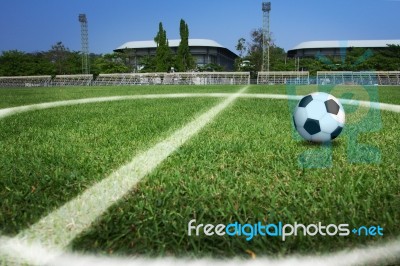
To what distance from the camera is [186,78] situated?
154 feet

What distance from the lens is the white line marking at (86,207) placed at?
5.08ft

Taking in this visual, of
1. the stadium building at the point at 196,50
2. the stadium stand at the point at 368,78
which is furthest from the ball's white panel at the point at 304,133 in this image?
the stadium building at the point at 196,50

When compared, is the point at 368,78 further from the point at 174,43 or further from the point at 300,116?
the point at 174,43

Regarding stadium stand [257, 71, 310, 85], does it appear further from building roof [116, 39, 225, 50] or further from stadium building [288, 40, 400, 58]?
building roof [116, 39, 225, 50]

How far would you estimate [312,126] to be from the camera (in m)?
3.35

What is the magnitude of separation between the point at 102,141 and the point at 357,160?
7.65 ft

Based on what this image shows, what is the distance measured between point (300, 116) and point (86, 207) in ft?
7.57

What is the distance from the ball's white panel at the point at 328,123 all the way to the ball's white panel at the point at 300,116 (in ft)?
0.52

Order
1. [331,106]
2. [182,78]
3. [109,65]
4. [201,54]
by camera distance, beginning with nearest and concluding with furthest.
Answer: [331,106] < [182,78] < [109,65] < [201,54]

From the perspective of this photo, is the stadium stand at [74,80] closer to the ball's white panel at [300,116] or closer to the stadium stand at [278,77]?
the stadium stand at [278,77]

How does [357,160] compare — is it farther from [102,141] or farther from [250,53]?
[250,53]

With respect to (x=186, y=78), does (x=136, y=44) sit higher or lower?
higher

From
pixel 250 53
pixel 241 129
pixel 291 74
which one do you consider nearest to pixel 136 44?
pixel 250 53

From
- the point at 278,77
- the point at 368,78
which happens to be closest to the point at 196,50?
the point at 278,77
